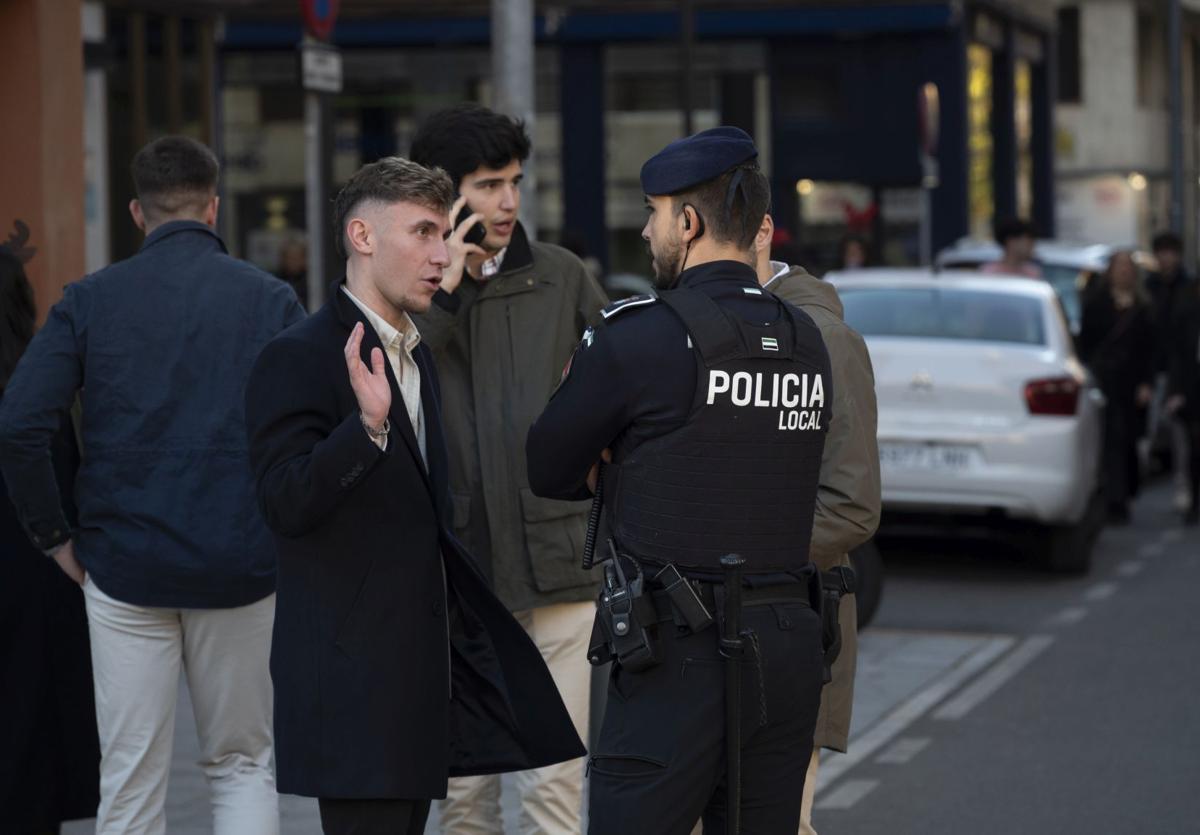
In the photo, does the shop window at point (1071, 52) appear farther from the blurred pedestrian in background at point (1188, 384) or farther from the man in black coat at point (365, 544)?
the man in black coat at point (365, 544)

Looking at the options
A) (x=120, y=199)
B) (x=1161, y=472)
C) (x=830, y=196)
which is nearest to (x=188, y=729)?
(x=120, y=199)

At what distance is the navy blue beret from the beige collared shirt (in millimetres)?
616

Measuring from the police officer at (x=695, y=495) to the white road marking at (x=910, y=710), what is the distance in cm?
328

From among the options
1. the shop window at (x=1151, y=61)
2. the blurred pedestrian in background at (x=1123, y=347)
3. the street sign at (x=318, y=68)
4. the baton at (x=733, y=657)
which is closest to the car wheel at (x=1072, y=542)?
the blurred pedestrian in background at (x=1123, y=347)

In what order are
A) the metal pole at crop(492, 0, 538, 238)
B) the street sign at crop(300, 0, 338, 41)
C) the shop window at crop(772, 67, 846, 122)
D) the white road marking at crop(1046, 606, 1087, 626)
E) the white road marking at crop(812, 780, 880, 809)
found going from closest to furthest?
the white road marking at crop(812, 780, 880, 809)
the street sign at crop(300, 0, 338, 41)
the metal pole at crop(492, 0, 538, 238)
the white road marking at crop(1046, 606, 1087, 626)
the shop window at crop(772, 67, 846, 122)

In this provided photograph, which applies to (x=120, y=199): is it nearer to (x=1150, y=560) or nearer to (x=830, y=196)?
(x=1150, y=560)

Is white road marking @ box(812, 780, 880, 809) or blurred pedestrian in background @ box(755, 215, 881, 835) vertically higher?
blurred pedestrian in background @ box(755, 215, 881, 835)

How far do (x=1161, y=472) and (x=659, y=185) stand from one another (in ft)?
54.7

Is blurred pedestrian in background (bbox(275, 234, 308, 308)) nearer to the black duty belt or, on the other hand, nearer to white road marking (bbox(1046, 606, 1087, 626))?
white road marking (bbox(1046, 606, 1087, 626))

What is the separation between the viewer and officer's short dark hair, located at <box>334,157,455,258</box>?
4.17 m

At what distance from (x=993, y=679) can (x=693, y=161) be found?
6263 mm

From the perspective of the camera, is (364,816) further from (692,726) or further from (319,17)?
(319,17)

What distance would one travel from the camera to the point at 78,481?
5223mm

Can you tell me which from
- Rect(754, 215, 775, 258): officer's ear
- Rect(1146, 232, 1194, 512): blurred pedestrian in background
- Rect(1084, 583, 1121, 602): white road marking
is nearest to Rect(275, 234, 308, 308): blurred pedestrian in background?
Rect(1146, 232, 1194, 512): blurred pedestrian in background
